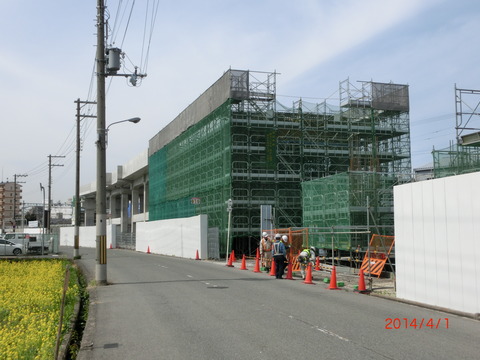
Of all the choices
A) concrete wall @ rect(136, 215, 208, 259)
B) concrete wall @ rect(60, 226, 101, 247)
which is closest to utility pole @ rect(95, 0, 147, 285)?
concrete wall @ rect(136, 215, 208, 259)

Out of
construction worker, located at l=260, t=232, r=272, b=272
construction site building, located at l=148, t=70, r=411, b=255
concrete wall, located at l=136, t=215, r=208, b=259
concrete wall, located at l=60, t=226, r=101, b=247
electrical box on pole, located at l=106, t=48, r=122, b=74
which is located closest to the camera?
electrical box on pole, located at l=106, t=48, r=122, b=74

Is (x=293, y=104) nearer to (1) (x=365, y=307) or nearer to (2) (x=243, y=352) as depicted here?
(1) (x=365, y=307)

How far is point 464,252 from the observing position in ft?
34.4

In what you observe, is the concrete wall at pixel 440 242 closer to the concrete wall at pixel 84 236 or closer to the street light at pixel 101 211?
the street light at pixel 101 211

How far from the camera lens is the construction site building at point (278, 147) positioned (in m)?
36.1

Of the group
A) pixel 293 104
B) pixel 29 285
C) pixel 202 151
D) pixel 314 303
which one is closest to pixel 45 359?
pixel 314 303

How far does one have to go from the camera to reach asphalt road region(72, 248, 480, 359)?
281 inches

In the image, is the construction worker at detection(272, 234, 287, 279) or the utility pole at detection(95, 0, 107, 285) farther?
the construction worker at detection(272, 234, 287, 279)

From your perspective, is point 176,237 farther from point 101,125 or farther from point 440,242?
point 440,242

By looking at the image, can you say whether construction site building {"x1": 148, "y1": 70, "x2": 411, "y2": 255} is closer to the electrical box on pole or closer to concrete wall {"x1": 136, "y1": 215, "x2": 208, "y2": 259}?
concrete wall {"x1": 136, "y1": 215, "x2": 208, "y2": 259}
